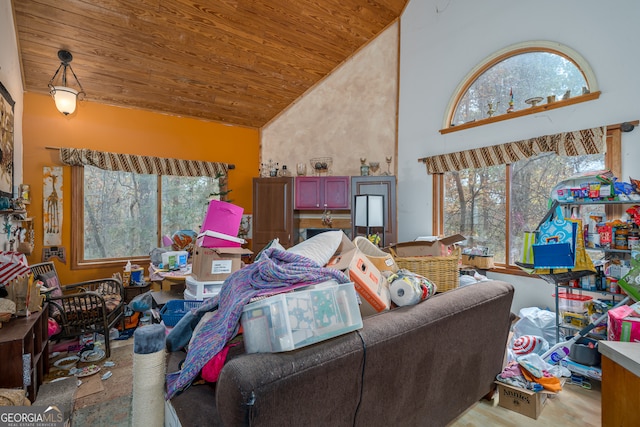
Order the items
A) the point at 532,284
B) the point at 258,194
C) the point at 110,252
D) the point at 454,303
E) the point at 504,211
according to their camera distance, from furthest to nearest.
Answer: the point at 258,194
the point at 110,252
the point at 504,211
the point at 532,284
the point at 454,303

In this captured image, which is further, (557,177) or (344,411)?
(557,177)

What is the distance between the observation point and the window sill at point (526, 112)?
3.03m

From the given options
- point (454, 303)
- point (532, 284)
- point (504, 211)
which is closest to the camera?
point (454, 303)

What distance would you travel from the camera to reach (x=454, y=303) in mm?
1606

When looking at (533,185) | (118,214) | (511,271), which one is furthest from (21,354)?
(533,185)

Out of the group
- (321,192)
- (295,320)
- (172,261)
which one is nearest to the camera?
(295,320)

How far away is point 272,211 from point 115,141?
2.41 meters

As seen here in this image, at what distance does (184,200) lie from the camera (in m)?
5.07

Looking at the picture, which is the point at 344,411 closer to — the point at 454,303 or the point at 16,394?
the point at 454,303

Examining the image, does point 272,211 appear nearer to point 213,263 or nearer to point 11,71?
point 213,263

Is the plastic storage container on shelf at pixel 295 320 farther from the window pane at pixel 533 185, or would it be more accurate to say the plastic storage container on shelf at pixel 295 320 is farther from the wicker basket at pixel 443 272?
the window pane at pixel 533 185

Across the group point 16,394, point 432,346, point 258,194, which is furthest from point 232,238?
point 258,194

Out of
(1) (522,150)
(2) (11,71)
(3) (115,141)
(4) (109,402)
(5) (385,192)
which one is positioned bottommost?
(4) (109,402)

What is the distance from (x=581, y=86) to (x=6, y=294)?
5104 millimetres
